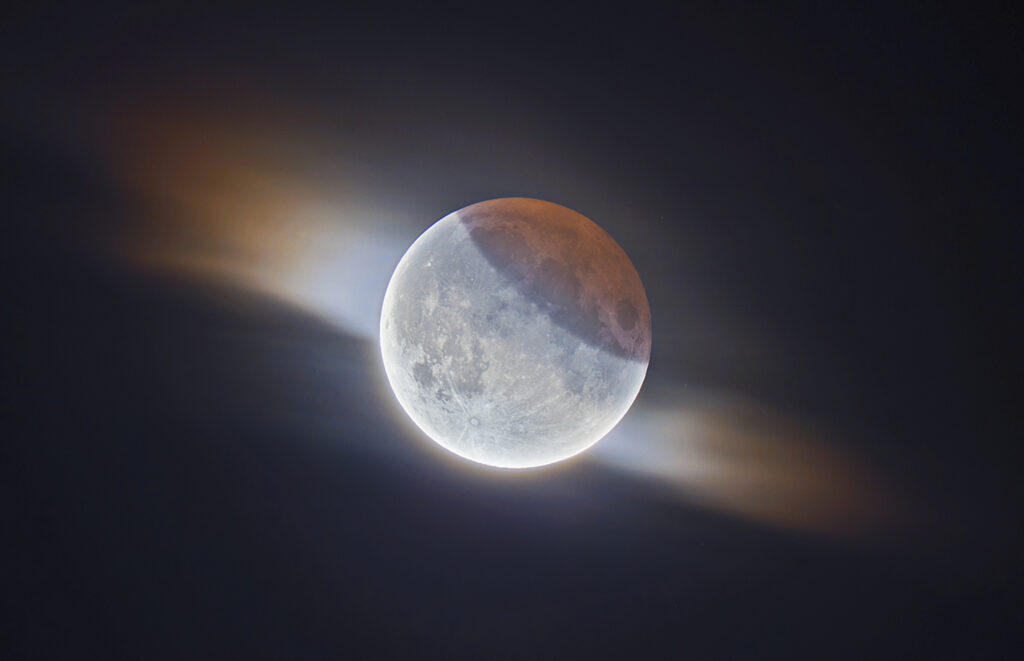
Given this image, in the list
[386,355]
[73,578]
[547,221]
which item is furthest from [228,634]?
[547,221]

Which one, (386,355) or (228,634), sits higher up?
(386,355)

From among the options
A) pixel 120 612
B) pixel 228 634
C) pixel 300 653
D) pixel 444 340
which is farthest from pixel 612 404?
pixel 120 612

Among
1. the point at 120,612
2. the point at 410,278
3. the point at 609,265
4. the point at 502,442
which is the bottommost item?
the point at 120,612

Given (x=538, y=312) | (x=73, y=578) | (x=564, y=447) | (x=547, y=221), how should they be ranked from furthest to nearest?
1. (x=73, y=578)
2. (x=564, y=447)
3. (x=547, y=221)
4. (x=538, y=312)

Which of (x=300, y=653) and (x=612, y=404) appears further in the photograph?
(x=300, y=653)

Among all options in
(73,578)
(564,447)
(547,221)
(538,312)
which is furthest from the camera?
(73,578)

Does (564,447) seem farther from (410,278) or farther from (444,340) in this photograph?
(410,278)
